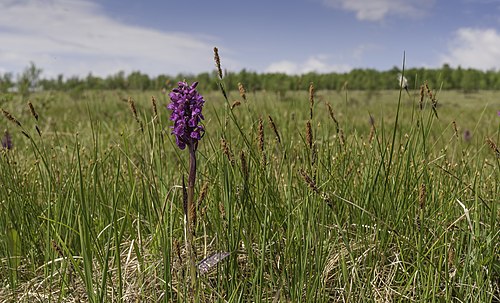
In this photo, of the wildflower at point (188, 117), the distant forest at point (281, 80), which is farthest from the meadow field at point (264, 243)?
the distant forest at point (281, 80)

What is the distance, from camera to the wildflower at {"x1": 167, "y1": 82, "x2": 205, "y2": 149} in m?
1.56

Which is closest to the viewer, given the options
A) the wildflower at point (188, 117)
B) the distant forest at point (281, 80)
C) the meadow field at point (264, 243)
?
the wildflower at point (188, 117)

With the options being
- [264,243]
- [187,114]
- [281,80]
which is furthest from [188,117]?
[281,80]

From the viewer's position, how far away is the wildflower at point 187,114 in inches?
61.6

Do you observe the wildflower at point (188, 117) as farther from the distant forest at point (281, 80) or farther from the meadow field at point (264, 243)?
the distant forest at point (281, 80)

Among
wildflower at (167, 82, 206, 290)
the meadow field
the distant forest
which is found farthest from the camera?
the distant forest

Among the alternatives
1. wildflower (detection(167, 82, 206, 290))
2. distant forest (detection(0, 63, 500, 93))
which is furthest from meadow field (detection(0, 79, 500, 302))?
distant forest (detection(0, 63, 500, 93))

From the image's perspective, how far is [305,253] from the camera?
68.5 inches

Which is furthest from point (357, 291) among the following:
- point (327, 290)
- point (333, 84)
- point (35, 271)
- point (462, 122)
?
point (333, 84)

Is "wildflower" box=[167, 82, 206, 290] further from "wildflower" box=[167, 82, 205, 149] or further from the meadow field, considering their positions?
the meadow field

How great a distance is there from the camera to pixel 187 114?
159cm

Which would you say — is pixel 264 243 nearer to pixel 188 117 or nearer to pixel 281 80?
pixel 188 117

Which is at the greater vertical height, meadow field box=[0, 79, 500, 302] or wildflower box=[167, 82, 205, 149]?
wildflower box=[167, 82, 205, 149]

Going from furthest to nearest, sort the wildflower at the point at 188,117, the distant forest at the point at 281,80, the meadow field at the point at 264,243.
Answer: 1. the distant forest at the point at 281,80
2. the meadow field at the point at 264,243
3. the wildflower at the point at 188,117
